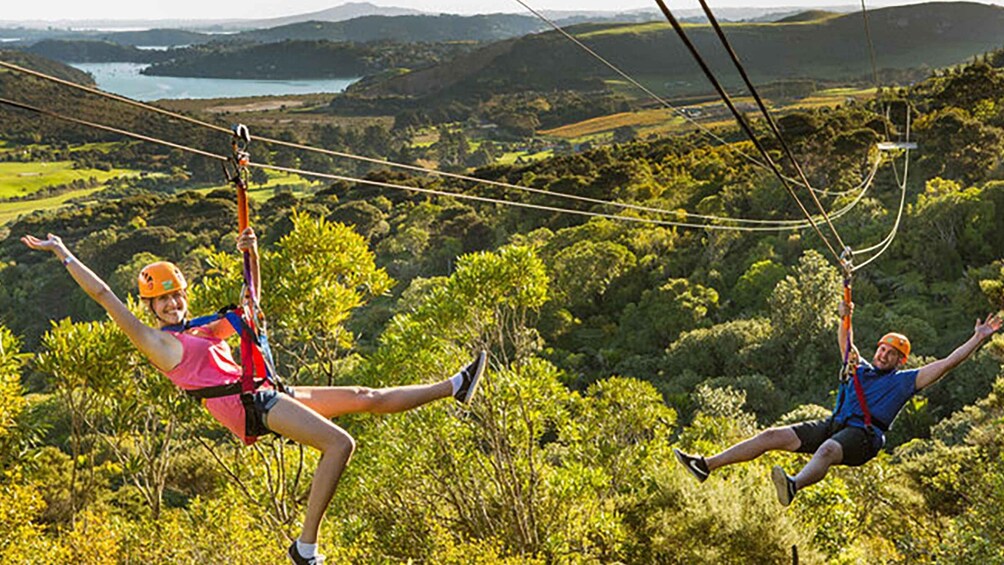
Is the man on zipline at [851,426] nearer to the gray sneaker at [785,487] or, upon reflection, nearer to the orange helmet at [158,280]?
the gray sneaker at [785,487]

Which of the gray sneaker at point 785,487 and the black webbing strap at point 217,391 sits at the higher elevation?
the black webbing strap at point 217,391

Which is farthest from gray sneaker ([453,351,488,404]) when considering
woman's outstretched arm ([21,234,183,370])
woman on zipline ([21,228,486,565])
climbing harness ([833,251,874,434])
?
climbing harness ([833,251,874,434])

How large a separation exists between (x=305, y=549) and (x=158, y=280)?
170 cm

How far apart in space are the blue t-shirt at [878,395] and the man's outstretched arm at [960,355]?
0.23ft

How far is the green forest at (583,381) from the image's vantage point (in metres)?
10.1

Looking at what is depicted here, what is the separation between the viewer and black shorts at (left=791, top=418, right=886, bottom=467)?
230 inches

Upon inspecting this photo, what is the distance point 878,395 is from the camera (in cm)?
597

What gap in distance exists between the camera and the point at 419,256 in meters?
44.6

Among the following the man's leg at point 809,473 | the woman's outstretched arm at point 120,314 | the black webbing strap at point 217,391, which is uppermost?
the woman's outstretched arm at point 120,314

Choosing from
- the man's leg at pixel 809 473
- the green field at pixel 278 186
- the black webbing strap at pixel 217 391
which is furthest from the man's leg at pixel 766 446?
the green field at pixel 278 186

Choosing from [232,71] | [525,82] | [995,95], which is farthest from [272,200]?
[232,71]

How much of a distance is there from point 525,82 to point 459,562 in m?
156

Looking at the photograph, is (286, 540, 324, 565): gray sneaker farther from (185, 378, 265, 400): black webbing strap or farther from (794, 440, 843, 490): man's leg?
(794, 440, 843, 490): man's leg

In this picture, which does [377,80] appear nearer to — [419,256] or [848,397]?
[419,256]
